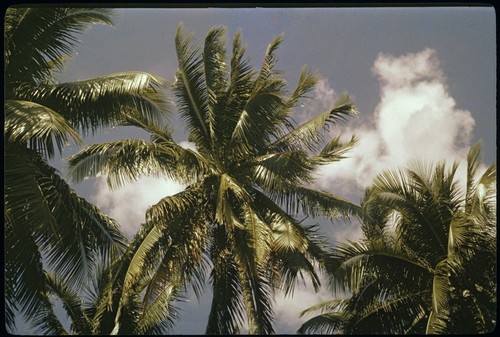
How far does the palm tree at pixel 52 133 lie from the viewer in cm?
1393

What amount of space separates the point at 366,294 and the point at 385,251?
1.31 meters

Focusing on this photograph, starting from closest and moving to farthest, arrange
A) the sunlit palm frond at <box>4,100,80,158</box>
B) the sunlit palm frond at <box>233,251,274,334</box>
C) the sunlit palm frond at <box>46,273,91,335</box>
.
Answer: the sunlit palm frond at <box>4,100,80,158</box> < the sunlit palm frond at <box>233,251,274,334</box> < the sunlit palm frond at <box>46,273,91,335</box>

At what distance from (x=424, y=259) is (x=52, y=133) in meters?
8.54

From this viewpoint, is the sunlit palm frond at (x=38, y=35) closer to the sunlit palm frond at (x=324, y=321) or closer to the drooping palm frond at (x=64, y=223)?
the drooping palm frond at (x=64, y=223)

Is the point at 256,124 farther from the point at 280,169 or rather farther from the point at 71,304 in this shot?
the point at 71,304

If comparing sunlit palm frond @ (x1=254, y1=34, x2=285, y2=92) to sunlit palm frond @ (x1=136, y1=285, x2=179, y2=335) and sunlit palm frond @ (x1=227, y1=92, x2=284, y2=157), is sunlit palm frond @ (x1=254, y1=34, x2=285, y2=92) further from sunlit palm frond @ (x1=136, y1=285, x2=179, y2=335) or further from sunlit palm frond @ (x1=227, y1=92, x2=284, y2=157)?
sunlit palm frond @ (x1=136, y1=285, x2=179, y2=335)

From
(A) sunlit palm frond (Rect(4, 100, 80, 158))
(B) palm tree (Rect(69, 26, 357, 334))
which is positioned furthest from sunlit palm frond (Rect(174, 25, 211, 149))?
(A) sunlit palm frond (Rect(4, 100, 80, 158))

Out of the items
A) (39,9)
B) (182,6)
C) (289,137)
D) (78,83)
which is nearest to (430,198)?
(289,137)

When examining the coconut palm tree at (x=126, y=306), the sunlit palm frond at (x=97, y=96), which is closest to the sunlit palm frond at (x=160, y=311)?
the coconut palm tree at (x=126, y=306)

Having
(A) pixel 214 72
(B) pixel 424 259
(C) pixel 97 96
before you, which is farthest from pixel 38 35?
(B) pixel 424 259

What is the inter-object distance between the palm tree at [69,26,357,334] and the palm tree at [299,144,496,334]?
117 centimetres

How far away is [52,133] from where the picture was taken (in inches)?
517

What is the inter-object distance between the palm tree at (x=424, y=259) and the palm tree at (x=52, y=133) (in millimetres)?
4991

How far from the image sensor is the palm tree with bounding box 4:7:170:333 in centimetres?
1393
